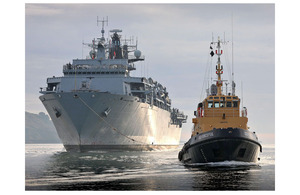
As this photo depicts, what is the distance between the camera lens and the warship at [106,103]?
5003cm

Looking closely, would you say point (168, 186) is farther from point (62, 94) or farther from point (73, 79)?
point (73, 79)

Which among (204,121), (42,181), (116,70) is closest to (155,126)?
(116,70)

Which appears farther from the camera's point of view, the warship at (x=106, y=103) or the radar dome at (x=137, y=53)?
the radar dome at (x=137, y=53)

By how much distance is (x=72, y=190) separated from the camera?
21.8 m

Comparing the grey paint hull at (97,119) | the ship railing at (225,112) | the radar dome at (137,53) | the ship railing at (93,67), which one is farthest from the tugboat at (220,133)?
the radar dome at (137,53)

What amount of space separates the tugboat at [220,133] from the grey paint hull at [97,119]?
14569mm

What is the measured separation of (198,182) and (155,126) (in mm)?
41079

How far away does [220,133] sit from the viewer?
101 feet

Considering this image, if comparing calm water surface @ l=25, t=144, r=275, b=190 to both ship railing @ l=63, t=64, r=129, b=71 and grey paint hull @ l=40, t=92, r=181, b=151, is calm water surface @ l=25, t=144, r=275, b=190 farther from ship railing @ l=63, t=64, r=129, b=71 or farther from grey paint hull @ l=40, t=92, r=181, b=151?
ship railing @ l=63, t=64, r=129, b=71

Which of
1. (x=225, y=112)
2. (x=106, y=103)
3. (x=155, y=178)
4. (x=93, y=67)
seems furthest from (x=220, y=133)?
(x=93, y=67)

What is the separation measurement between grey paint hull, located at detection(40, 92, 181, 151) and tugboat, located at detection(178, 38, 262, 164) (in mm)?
14569

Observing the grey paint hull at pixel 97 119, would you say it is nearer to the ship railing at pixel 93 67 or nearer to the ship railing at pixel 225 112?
the ship railing at pixel 93 67

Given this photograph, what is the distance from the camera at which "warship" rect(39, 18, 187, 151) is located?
164 feet

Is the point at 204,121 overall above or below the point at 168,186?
above
